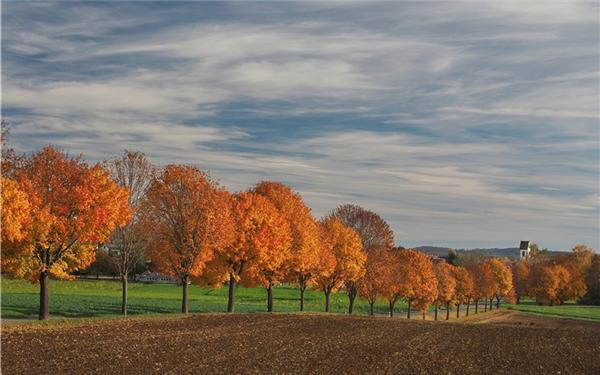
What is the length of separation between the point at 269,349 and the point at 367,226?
200 feet

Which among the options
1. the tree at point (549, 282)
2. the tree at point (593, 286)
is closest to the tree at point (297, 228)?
the tree at point (549, 282)

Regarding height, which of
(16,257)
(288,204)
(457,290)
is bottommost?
(457,290)

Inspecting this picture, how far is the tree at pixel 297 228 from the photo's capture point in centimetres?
7619

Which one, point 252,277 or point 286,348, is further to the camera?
point 252,277

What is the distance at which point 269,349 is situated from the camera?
3862cm

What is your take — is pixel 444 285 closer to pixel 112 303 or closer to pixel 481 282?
pixel 481 282

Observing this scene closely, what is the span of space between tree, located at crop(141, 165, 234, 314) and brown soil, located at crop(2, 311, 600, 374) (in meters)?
5.60

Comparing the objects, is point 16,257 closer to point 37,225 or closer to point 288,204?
point 37,225

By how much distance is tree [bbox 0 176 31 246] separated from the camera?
40625 millimetres

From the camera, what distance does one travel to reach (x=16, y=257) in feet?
152

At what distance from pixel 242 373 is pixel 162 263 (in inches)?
1355

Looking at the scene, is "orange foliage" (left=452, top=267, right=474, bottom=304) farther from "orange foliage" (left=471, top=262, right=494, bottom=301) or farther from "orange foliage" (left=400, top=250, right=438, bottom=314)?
"orange foliage" (left=400, top=250, right=438, bottom=314)

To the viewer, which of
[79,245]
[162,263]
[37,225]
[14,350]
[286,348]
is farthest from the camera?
[162,263]

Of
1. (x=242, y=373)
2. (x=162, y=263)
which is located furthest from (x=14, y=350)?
(x=162, y=263)
